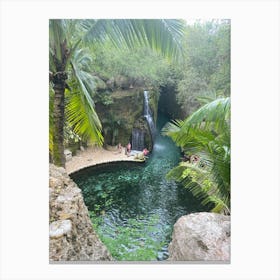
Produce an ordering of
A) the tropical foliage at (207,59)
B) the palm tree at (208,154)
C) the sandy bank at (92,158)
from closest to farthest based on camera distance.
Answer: the palm tree at (208,154), the tropical foliage at (207,59), the sandy bank at (92,158)

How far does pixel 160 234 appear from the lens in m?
1.91

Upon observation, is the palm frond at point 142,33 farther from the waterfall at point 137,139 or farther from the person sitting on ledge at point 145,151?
the person sitting on ledge at point 145,151

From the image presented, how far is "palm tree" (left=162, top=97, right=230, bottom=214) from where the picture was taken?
5.83ft

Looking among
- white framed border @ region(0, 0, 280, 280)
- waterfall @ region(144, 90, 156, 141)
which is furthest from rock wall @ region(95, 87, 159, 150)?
white framed border @ region(0, 0, 280, 280)

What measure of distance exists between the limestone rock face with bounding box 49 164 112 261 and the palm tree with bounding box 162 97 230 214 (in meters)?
0.79

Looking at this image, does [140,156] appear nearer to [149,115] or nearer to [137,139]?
[137,139]

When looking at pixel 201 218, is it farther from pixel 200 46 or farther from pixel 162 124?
pixel 200 46

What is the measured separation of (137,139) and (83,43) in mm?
943

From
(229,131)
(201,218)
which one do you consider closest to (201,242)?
(201,218)

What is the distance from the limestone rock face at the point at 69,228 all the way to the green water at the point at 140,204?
7cm

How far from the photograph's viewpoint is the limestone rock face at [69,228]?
1802mm
